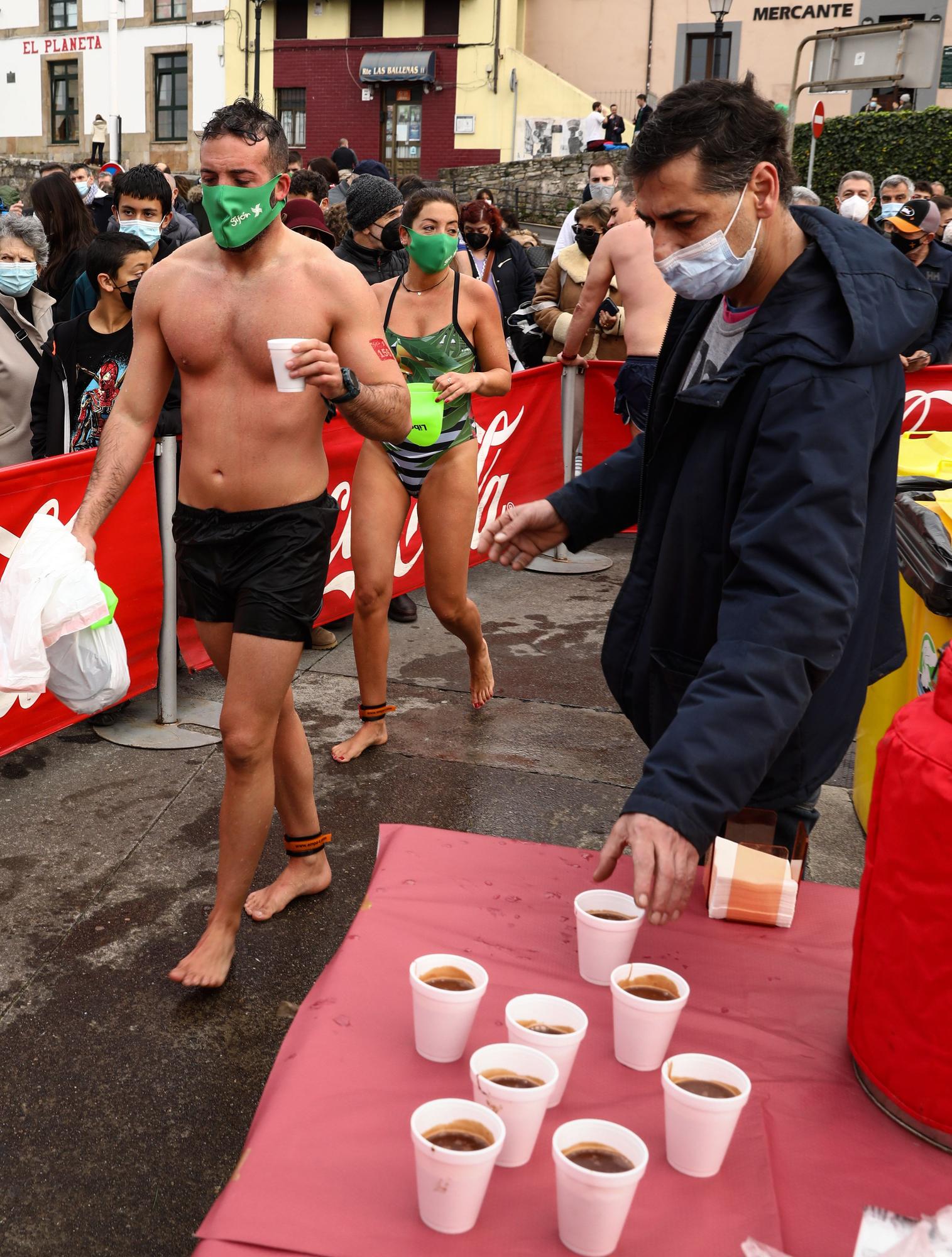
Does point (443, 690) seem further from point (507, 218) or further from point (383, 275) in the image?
point (507, 218)

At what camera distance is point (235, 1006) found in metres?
3.26

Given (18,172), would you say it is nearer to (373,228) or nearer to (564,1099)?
(373,228)

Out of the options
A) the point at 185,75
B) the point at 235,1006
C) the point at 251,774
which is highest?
the point at 185,75

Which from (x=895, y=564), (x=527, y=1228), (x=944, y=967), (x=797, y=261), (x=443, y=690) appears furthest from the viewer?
(x=443, y=690)

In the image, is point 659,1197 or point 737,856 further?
point 737,856

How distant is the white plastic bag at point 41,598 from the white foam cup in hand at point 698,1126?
84.1 inches

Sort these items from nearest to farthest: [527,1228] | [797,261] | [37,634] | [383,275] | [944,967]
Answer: [527,1228]
[944,967]
[797,261]
[37,634]
[383,275]

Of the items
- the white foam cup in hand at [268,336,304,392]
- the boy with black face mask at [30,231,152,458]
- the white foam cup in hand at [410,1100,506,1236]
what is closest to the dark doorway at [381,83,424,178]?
the boy with black face mask at [30,231,152,458]

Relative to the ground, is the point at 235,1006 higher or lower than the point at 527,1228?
lower

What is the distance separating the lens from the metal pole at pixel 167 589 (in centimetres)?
484

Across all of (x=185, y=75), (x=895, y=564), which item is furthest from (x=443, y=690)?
(x=185, y=75)

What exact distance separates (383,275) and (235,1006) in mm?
4639

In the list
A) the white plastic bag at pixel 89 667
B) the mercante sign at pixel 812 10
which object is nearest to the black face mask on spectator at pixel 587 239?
the white plastic bag at pixel 89 667

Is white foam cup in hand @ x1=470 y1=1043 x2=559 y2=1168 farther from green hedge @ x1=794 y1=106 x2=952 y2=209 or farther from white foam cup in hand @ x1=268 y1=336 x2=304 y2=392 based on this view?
green hedge @ x1=794 y1=106 x2=952 y2=209
